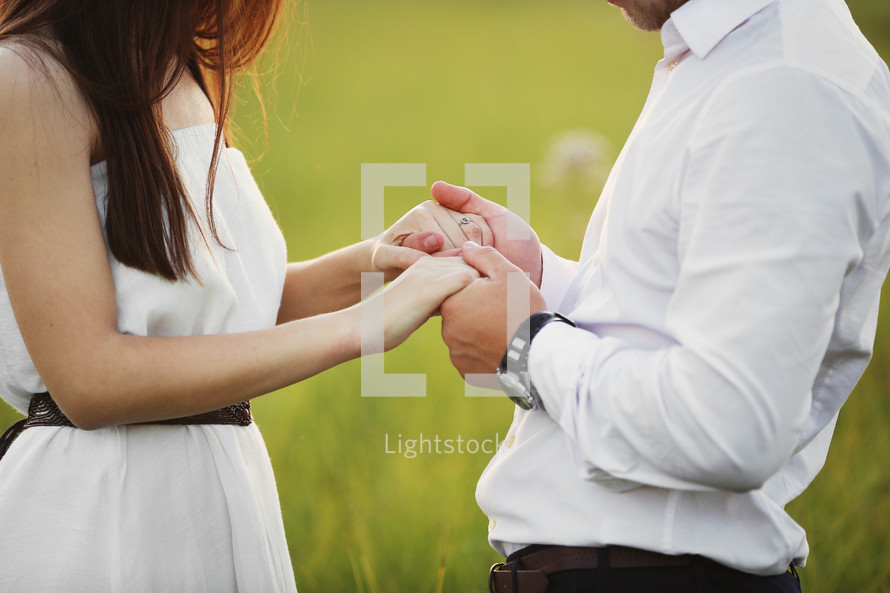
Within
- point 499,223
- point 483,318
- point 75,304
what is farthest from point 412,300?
point 75,304

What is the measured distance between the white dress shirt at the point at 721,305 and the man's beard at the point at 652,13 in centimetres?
4

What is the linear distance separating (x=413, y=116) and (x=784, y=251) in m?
6.03

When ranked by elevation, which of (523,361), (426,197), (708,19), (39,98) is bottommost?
(523,361)

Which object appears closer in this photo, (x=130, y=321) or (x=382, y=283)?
(x=130, y=321)

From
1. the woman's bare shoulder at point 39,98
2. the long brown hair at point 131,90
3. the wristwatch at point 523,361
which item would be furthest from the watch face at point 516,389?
the woman's bare shoulder at point 39,98

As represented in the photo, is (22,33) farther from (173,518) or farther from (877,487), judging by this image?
(877,487)

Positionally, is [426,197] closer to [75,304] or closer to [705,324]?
[75,304]

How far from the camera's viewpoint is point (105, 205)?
1.28m

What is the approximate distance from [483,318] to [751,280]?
1.65 ft

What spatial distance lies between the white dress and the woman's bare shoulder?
0.09 m

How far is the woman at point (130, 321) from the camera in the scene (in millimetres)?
1196

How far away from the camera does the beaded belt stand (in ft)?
4.49

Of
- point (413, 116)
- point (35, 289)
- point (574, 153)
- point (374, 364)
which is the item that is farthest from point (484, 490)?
point (413, 116)

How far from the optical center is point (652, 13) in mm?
1345
